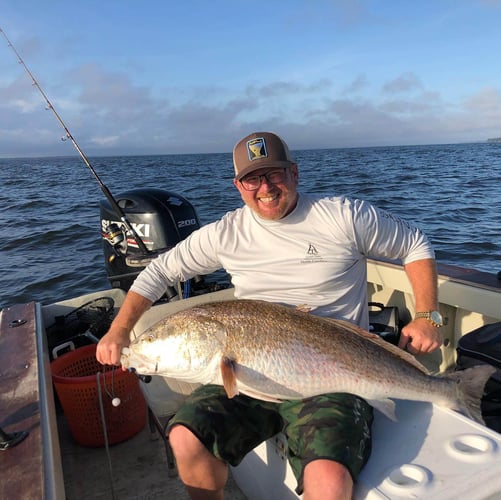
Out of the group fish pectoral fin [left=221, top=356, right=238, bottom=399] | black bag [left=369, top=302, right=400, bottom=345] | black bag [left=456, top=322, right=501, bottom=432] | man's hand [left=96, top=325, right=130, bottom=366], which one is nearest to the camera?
fish pectoral fin [left=221, top=356, right=238, bottom=399]

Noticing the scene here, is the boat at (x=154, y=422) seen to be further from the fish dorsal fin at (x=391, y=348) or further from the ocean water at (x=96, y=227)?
the ocean water at (x=96, y=227)

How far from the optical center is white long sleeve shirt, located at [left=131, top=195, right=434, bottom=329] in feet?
8.39

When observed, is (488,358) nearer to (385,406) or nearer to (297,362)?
(385,406)

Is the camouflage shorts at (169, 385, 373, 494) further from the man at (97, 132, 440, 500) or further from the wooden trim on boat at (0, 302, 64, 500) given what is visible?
the wooden trim on boat at (0, 302, 64, 500)

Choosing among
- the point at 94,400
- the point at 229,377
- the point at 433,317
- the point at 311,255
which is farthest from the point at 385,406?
the point at 94,400

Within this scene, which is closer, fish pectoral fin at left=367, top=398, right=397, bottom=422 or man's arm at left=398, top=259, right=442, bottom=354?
fish pectoral fin at left=367, top=398, right=397, bottom=422

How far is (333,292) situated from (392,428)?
787mm

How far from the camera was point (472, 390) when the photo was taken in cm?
212

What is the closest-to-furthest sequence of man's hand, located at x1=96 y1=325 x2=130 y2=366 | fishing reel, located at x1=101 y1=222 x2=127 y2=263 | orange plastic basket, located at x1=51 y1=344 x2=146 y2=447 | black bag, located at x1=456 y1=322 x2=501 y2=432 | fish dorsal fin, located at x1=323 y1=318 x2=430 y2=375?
fish dorsal fin, located at x1=323 y1=318 x2=430 y2=375 < man's hand, located at x1=96 y1=325 x2=130 y2=366 < black bag, located at x1=456 y1=322 x2=501 y2=432 < orange plastic basket, located at x1=51 y1=344 x2=146 y2=447 < fishing reel, located at x1=101 y1=222 x2=127 y2=263

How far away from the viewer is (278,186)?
8.60 feet

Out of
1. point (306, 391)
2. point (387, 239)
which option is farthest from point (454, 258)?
point (306, 391)

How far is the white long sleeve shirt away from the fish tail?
65 cm

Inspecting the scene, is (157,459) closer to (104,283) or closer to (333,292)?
(333,292)

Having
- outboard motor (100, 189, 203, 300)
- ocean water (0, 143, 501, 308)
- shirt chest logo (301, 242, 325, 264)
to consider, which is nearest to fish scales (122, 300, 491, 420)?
shirt chest logo (301, 242, 325, 264)
